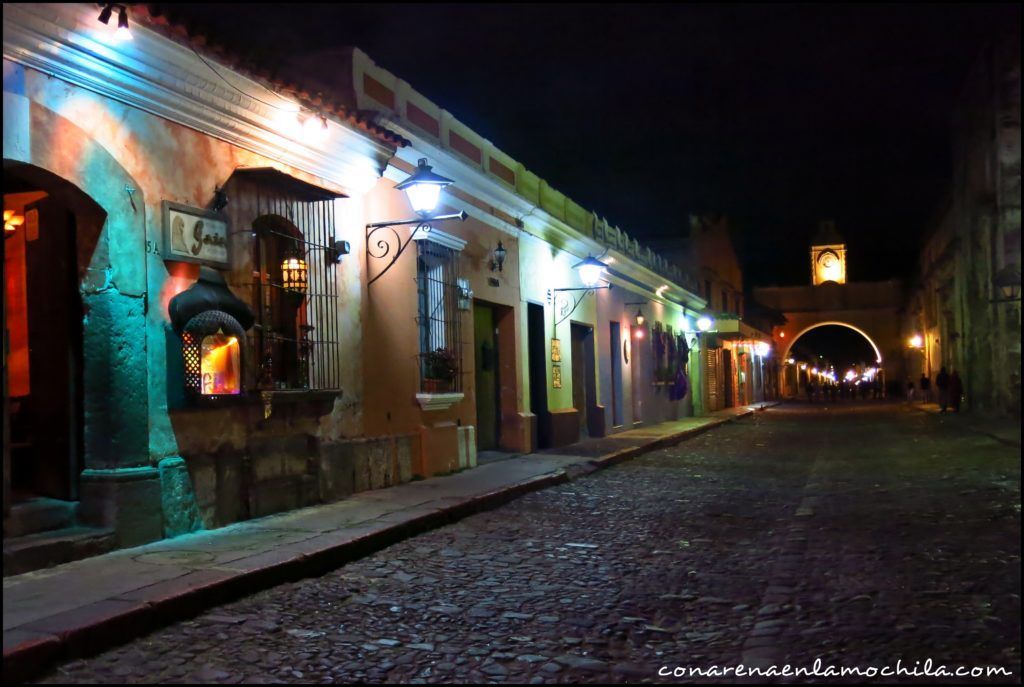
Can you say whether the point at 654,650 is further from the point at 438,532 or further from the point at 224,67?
the point at 224,67

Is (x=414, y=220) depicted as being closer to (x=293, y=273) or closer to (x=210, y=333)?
(x=293, y=273)

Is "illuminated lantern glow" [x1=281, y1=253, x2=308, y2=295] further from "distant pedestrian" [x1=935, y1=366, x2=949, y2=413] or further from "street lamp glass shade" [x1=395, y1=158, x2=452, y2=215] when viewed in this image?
"distant pedestrian" [x1=935, y1=366, x2=949, y2=413]

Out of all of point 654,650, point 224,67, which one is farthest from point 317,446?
point 654,650

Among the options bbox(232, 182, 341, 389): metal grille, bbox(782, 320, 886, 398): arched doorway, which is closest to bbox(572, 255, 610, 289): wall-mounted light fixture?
bbox(232, 182, 341, 389): metal grille

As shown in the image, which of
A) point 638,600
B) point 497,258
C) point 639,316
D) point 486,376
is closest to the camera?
point 638,600

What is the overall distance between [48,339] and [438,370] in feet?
17.4

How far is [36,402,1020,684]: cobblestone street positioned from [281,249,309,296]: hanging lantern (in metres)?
2.65

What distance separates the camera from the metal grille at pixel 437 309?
1141 cm

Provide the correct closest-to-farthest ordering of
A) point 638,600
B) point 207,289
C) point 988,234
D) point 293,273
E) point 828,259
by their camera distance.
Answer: point 638,600
point 207,289
point 293,273
point 988,234
point 828,259

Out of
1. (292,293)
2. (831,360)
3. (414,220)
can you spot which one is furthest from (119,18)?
(831,360)

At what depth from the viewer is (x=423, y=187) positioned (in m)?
9.64

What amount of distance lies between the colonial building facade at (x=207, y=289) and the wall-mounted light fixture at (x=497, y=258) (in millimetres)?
1017

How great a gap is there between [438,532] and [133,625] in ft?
11.7

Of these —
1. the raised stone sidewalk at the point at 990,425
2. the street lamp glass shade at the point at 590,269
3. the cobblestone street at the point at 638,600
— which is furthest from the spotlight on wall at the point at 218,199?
the raised stone sidewalk at the point at 990,425
